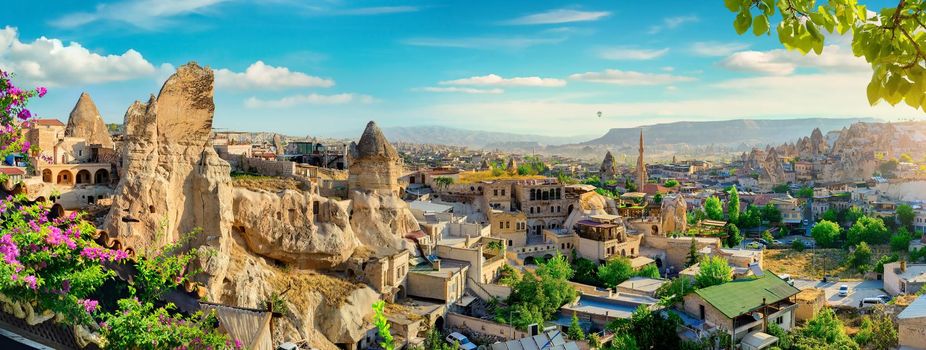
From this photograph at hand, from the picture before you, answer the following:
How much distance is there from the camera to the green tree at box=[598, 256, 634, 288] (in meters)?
30.6

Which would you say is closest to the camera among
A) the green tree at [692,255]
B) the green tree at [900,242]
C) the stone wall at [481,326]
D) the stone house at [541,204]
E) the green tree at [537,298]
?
the stone wall at [481,326]

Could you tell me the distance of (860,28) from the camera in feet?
12.2

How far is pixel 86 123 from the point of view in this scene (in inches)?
1135

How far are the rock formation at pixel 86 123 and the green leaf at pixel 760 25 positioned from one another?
29223 millimetres

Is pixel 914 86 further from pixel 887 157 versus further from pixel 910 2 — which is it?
pixel 887 157

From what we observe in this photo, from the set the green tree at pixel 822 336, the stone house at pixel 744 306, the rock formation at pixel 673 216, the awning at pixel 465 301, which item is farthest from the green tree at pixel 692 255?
the awning at pixel 465 301

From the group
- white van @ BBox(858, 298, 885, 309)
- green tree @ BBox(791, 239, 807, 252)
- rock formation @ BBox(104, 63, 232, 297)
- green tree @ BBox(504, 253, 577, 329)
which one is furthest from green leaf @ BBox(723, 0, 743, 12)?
green tree @ BBox(791, 239, 807, 252)

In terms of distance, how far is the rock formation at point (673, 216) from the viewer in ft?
137

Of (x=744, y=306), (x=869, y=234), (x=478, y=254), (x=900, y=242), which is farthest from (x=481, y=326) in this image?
(x=869, y=234)

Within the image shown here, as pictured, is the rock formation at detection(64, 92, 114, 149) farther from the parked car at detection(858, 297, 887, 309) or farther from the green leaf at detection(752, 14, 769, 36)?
the parked car at detection(858, 297, 887, 309)

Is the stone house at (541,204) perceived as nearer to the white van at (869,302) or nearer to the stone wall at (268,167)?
the stone wall at (268,167)

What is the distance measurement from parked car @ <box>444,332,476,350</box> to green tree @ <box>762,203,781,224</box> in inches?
1479

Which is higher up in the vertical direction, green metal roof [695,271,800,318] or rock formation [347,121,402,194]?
rock formation [347,121,402,194]

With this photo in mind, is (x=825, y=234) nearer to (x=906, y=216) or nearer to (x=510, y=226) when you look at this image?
(x=906, y=216)
